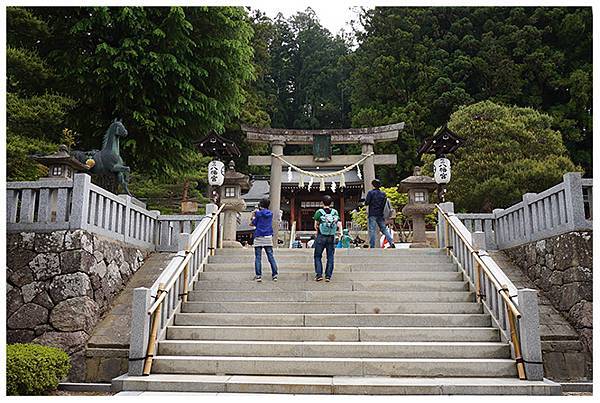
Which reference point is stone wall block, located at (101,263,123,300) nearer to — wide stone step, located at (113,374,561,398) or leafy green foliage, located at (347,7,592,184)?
wide stone step, located at (113,374,561,398)

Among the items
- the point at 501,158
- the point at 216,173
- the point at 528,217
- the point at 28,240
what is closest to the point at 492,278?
the point at 528,217

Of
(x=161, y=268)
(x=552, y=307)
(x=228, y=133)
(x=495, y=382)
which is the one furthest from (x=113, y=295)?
(x=228, y=133)

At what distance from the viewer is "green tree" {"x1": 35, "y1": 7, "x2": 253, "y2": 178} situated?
12961 millimetres

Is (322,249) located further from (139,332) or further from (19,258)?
(19,258)

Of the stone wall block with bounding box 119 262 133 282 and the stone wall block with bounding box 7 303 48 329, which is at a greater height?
the stone wall block with bounding box 119 262 133 282

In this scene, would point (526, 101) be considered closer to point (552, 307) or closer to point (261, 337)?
point (552, 307)

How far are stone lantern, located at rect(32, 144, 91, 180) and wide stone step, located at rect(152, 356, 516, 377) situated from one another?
5.58 m

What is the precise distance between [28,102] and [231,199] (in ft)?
17.7

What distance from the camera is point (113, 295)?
7.92 m

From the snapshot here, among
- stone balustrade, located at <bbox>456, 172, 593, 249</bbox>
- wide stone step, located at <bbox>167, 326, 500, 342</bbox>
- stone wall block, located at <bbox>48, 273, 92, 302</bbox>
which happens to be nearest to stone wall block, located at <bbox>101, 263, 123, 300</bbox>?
stone wall block, located at <bbox>48, 273, 92, 302</bbox>

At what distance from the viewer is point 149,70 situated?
12922 millimetres

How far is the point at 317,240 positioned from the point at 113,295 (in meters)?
3.39

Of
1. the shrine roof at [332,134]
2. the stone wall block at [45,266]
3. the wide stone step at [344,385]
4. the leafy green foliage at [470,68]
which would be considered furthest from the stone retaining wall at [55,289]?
the leafy green foliage at [470,68]

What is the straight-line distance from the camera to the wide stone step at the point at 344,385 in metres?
5.02
